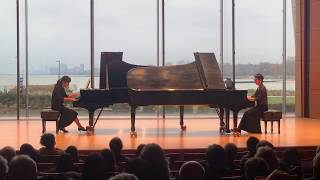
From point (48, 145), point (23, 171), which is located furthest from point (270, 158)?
point (48, 145)

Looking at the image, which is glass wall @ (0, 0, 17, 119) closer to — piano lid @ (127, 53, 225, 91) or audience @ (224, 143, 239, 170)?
piano lid @ (127, 53, 225, 91)

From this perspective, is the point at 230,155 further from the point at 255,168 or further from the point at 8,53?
the point at 8,53

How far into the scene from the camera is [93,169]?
405cm

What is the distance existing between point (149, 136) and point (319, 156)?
226 inches

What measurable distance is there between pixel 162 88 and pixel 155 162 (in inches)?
226

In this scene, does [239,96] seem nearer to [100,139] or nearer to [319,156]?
[100,139]

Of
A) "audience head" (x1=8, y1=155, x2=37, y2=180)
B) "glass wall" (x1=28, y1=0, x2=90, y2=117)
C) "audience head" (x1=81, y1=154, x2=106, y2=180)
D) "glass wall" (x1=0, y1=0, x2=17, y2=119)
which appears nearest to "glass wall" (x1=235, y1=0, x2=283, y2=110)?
"glass wall" (x1=28, y1=0, x2=90, y2=117)

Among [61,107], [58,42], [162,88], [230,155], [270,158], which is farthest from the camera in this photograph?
[58,42]

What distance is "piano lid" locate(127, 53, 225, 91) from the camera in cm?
1000

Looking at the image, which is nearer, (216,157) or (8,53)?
(216,157)

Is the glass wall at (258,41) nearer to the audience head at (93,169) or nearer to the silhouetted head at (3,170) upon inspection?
the audience head at (93,169)

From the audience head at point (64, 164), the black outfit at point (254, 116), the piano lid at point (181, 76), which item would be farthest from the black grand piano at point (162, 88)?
the audience head at point (64, 164)

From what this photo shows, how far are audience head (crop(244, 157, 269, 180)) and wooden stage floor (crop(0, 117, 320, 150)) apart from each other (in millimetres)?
3742

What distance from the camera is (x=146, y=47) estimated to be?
44.4 feet
